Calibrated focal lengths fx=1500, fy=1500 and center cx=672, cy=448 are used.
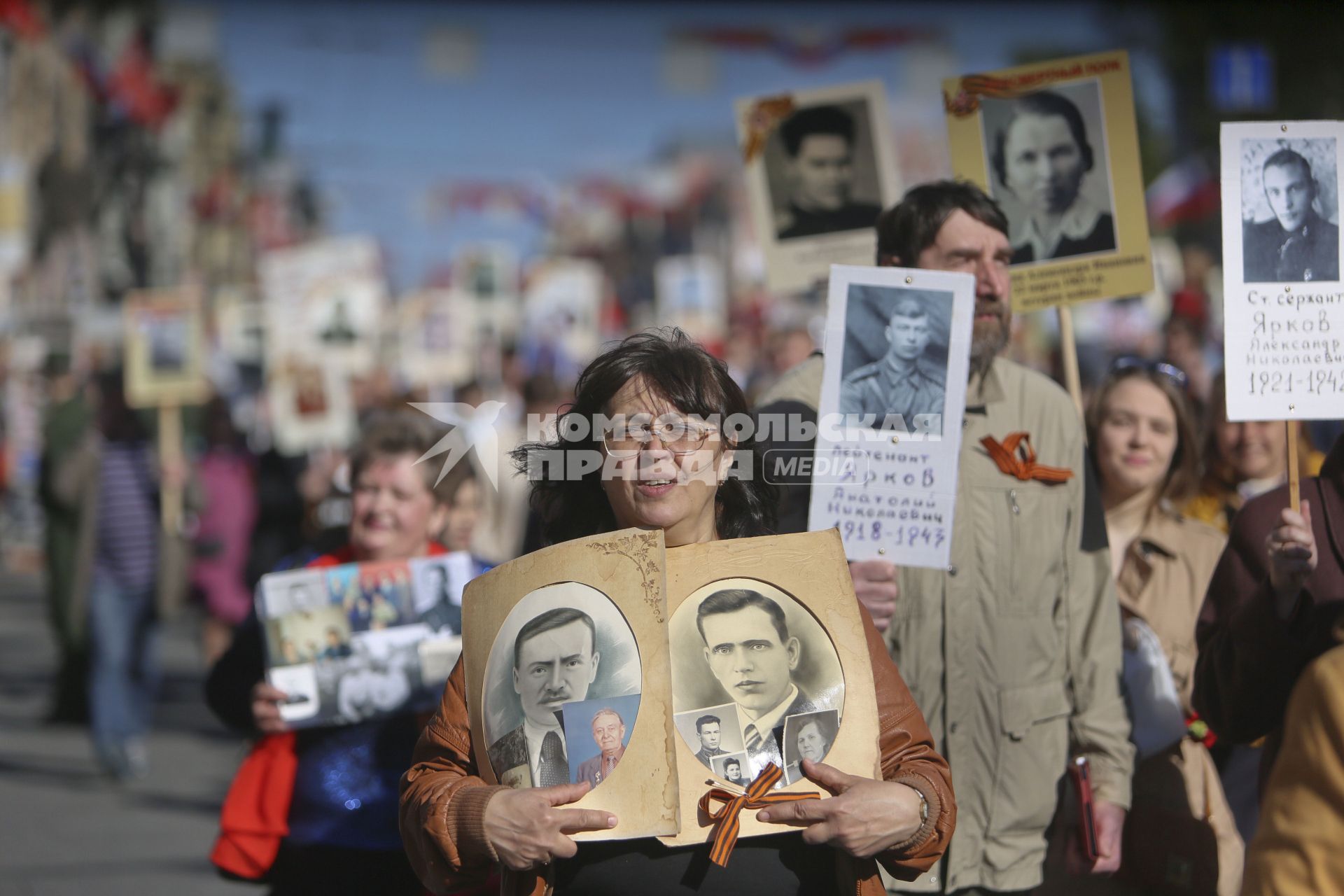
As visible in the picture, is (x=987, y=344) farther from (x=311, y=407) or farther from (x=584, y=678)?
(x=311, y=407)

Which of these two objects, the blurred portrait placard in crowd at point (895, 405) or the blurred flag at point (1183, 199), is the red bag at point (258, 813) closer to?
the blurred portrait placard in crowd at point (895, 405)

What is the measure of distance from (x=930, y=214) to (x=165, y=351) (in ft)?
27.1

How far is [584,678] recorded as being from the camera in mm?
2395

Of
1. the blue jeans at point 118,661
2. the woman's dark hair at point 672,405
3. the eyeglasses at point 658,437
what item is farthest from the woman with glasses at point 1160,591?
the blue jeans at point 118,661

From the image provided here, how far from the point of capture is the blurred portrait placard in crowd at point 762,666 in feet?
7.86

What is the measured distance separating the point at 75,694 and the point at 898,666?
7.89 meters

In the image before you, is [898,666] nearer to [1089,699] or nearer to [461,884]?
[1089,699]

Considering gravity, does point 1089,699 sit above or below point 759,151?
below

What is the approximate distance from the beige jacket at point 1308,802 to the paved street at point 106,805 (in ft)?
16.3

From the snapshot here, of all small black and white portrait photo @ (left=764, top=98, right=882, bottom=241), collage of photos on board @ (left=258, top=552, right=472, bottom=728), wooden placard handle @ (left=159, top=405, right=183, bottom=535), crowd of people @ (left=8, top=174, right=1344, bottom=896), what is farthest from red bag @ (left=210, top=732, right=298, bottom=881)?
wooden placard handle @ (left=159, top=405, right=183, bottom=535)

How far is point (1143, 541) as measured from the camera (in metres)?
4.30

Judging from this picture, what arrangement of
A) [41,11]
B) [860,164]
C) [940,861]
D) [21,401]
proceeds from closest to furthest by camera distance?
[940,861] → [860,164] → [21,401] → [41,11]

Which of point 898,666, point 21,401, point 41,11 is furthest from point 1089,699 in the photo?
point 41,11

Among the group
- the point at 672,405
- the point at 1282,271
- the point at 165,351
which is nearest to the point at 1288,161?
the point at 1282,271
